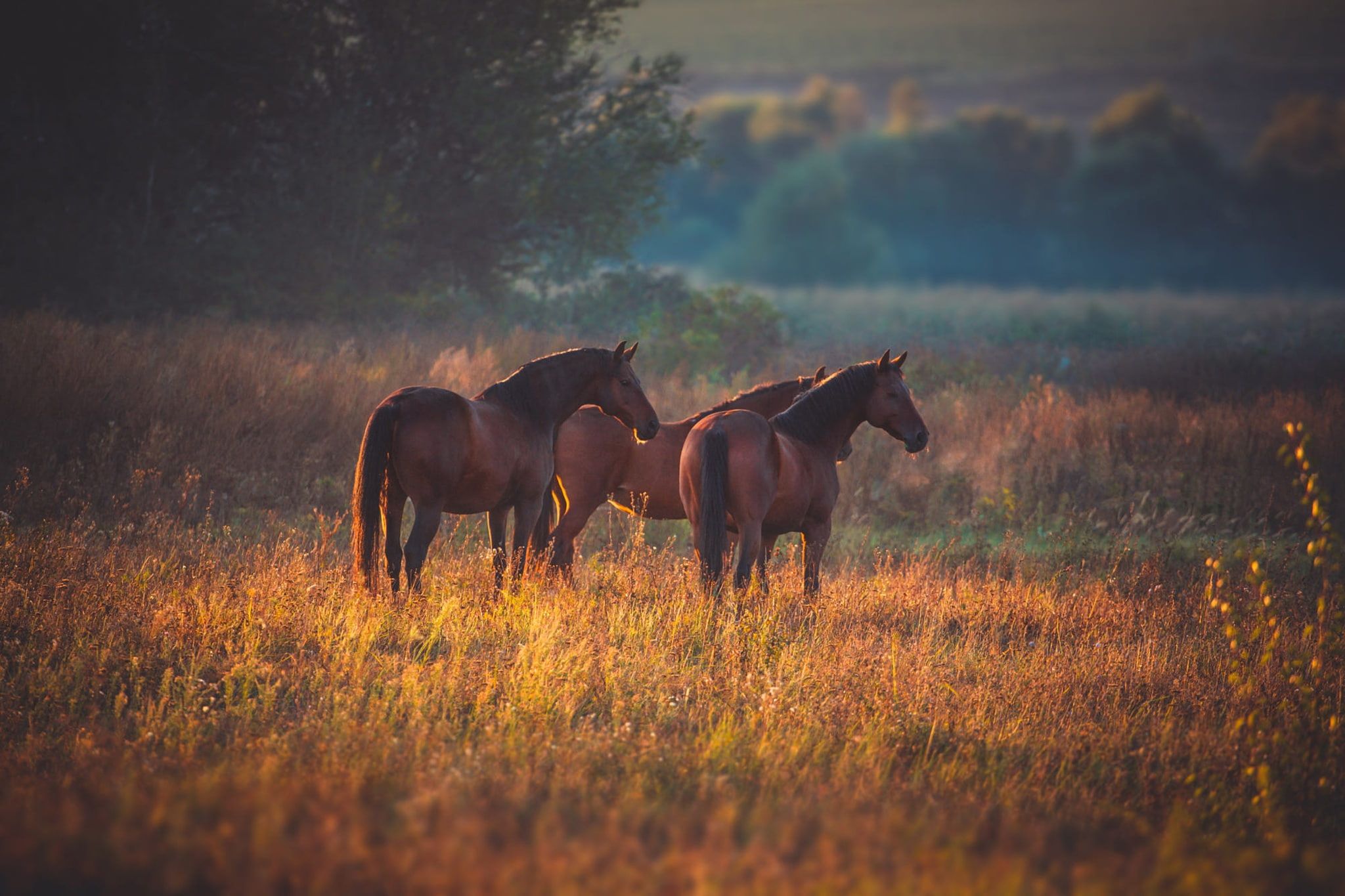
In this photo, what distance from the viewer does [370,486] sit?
262 inches

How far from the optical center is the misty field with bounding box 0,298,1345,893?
3162 mm

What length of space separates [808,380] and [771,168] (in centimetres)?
8925

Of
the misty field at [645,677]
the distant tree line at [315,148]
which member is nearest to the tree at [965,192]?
the distant tree line at [315,148]

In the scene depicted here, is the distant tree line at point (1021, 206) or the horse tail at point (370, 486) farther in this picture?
the distant tree line at point (1021, 206)

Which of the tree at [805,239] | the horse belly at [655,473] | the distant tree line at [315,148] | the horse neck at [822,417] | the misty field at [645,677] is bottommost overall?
the misty field at [645,677]

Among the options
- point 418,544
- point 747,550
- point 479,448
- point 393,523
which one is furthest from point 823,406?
point 393,523

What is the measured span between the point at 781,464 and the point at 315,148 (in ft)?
55.1

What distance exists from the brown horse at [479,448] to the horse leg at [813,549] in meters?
1.47

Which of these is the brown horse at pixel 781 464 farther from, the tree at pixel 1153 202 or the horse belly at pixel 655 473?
the tree at pixel 1153 202

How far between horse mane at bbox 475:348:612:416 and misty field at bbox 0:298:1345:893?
4.39 feet

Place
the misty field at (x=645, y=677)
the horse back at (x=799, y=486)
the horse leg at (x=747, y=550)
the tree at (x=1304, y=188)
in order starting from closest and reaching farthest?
1. the misty field at (x=645, y=677)
2. the horse leg at (x=747, y=550)
3. the horse back at (x=799, y=486)
4. the tree at (x=1304, y=188)

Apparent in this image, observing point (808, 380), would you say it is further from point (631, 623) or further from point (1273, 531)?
point (1273, 531)

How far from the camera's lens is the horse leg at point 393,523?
7047mm

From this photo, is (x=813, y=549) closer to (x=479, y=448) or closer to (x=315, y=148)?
(x=479, y=448)
